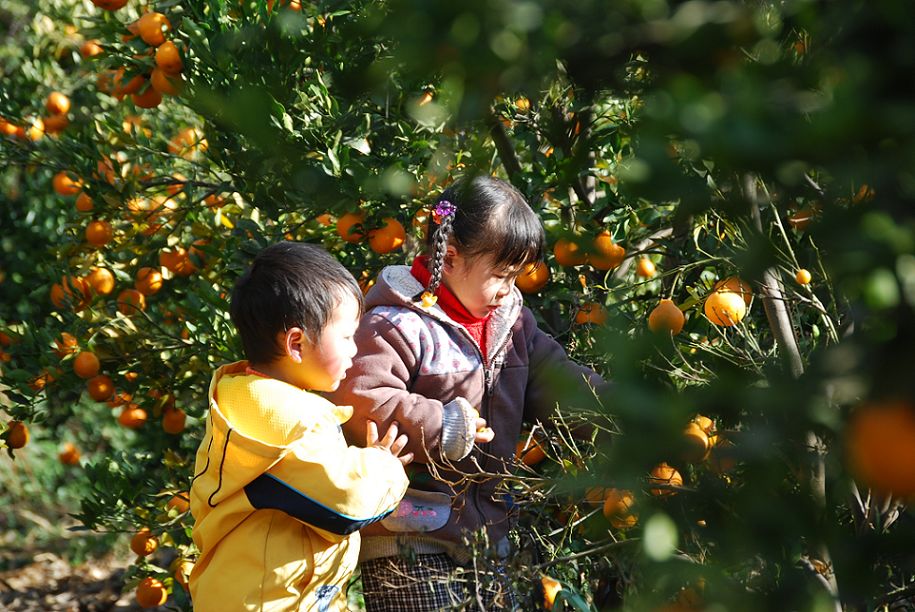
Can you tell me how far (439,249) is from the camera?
2.39 metres

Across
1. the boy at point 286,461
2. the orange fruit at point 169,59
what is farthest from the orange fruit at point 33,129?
the boy at point 286,461

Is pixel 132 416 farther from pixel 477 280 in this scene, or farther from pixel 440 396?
pixel 477 280

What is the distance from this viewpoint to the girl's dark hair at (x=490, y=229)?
7.73 ft

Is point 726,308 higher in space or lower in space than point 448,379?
higher

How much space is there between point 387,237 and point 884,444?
197cm

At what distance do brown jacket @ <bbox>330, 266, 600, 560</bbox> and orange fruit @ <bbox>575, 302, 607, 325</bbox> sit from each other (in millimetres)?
119

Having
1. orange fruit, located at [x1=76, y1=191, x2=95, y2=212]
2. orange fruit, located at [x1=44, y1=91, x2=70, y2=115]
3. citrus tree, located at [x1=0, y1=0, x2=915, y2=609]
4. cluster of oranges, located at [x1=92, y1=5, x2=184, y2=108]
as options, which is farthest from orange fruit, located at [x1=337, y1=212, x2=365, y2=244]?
orange fruit, located at [x1=44, y1=91, x2=70, y2=115]

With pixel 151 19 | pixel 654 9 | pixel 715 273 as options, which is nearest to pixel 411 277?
pixel 715 273

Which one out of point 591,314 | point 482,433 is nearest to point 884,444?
point 482,433

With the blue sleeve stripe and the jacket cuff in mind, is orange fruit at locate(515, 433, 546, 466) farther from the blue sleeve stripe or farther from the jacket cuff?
the blue sleeve stripe

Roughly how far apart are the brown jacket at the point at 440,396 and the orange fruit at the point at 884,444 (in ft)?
4.66

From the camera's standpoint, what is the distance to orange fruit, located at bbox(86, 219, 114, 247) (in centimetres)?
330

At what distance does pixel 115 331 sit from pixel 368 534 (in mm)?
1281

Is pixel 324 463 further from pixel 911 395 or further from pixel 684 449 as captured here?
pixel 911 395
